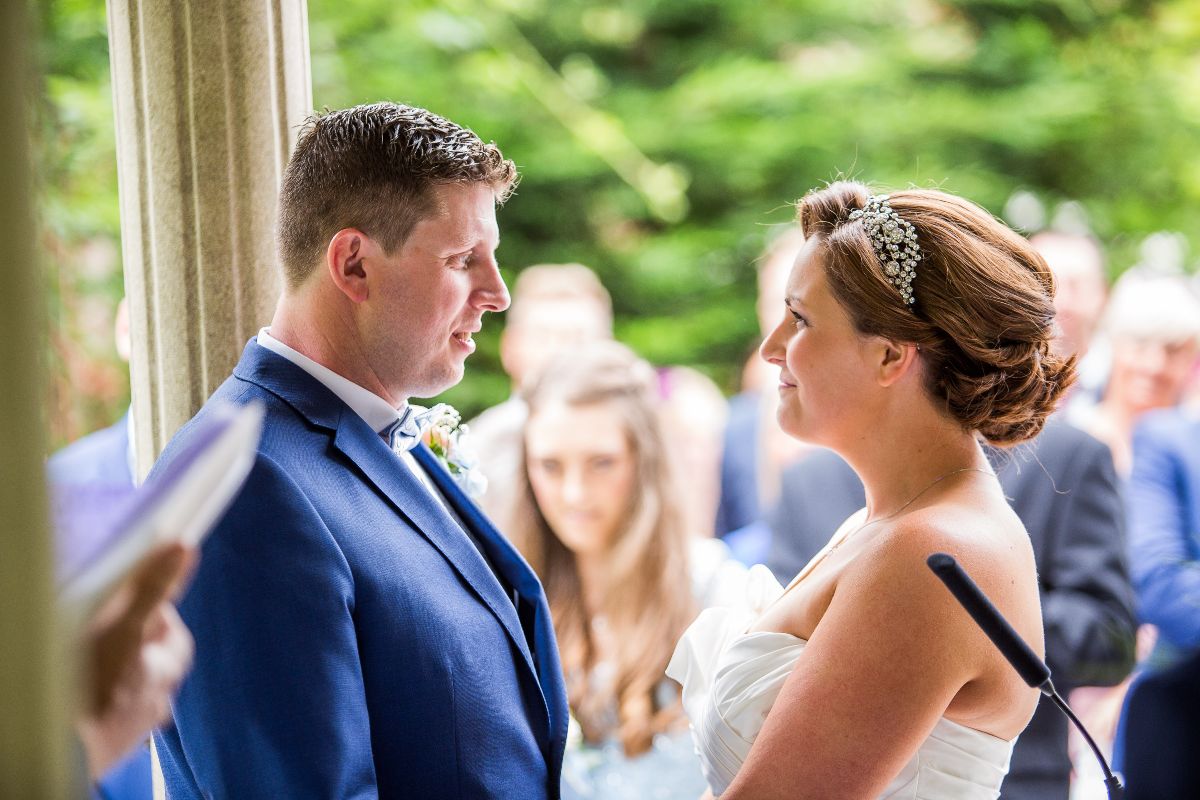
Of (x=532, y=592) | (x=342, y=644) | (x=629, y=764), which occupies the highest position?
(x=342, y=644)

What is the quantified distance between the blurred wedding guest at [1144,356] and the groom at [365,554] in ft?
11.5

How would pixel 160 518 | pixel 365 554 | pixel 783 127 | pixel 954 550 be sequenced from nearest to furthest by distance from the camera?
1. pixel 160 518
2. pixel 365 554
3. pixel 954 550
4. pixel 783 127

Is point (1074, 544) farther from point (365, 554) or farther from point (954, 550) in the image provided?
point (365, 554)

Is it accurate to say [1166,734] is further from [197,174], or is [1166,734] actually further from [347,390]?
[197,174]

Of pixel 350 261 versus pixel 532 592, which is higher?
pixel 350 261

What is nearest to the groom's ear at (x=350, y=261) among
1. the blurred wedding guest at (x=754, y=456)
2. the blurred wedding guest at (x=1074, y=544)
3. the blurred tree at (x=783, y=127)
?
the blurred wedding guest at (x=1074, y=544)

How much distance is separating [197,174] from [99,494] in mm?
1409

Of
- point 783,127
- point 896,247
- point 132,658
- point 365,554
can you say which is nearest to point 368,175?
point 365,554

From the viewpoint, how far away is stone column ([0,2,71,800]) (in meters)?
0.67

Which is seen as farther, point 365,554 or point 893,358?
point 893,358

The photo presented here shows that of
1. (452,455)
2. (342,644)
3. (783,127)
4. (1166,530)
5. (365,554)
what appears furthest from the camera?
(783,127)

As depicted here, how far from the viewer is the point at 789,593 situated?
7.06 ft

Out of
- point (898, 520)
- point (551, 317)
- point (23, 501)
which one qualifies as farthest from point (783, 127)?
point (23, 501)

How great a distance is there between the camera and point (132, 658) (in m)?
0.89
